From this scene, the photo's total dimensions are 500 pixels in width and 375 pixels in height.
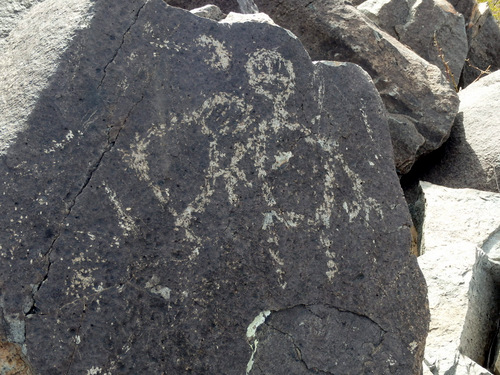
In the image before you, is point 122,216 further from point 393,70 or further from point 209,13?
point 393,70

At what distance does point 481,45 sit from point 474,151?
68.4 inches

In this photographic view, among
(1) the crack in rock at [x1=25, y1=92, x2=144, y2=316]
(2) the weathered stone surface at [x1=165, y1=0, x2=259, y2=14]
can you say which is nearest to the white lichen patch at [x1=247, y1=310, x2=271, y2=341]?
(1) the crack in rock at [x1=25, y1=92, x2=144, y2=316]

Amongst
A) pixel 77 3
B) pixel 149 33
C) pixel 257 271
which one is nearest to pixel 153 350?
pixel 257 271

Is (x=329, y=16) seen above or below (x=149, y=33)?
below

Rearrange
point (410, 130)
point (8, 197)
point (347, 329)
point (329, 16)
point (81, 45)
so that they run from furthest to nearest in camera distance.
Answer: point (329, 16), point (410, 130), point (347, 329), point (81, 45), point (8, 197)

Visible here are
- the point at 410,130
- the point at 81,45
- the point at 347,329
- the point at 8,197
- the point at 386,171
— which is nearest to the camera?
the point at 8,197

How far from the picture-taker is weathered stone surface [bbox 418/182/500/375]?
6.10ft

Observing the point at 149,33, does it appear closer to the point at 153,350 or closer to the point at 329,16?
the point at 153,350

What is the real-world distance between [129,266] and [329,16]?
1.89 meters

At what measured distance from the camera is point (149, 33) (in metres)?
1.55

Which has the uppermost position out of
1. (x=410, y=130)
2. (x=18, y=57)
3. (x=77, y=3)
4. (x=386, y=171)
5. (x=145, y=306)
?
(x=77, y=3)

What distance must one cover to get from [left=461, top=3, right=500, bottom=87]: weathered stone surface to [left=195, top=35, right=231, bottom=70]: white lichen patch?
2831 mm

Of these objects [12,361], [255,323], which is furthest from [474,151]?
[12,361]

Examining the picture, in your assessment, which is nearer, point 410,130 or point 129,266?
point 129,266
